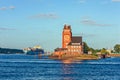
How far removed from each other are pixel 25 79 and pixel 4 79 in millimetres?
3788

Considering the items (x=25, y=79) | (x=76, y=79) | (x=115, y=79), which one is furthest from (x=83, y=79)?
(x=25, y=79)

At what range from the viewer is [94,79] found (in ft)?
248

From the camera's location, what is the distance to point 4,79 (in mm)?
73062

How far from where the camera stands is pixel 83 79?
75.8 m

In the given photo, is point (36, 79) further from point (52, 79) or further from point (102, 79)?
point (102, 79)

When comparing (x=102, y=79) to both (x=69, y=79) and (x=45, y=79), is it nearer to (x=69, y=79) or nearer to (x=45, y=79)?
(x=69, y=79)

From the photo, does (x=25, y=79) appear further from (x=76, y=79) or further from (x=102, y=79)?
(x=102, y=79)

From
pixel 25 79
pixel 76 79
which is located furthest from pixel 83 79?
pixel 25 79

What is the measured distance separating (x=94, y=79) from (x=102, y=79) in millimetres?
1815

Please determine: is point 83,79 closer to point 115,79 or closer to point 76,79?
point 76,79

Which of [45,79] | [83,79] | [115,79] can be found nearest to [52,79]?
[45,79]

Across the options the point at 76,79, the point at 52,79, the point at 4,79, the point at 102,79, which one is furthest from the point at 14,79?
the point at 102,79

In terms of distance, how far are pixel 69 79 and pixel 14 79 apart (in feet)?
34.1

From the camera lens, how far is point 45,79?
243 feet
